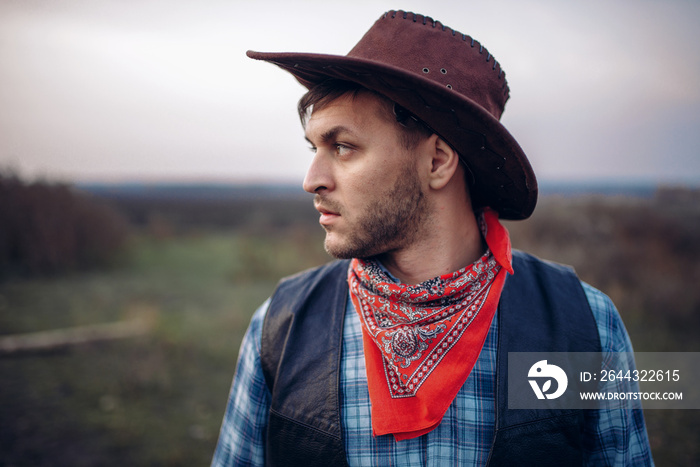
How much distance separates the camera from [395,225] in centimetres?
161

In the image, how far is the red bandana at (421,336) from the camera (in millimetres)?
1455

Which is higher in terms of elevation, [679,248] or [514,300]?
[679,248]

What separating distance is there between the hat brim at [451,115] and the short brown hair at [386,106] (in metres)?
0.05

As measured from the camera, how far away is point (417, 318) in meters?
1.56

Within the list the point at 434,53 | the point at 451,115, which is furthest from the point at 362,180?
the point at 434,53

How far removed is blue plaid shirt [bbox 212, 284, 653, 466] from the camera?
1471 mm

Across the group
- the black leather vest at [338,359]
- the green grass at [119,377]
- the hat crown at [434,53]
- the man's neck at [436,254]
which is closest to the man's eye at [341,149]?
the hat crown at [434,53]

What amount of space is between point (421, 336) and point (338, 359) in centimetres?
35

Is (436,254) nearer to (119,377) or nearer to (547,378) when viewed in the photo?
(547,378)

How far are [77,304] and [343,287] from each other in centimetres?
856

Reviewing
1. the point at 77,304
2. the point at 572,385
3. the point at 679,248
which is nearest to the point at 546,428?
the point at 572,385

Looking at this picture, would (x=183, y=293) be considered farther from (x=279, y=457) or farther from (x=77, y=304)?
(x=279, y=457)

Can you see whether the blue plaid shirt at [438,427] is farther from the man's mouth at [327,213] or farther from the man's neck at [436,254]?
the man's mouth at [327,213]

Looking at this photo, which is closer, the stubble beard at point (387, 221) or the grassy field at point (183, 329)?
the stubble beard at point (387, 221)
